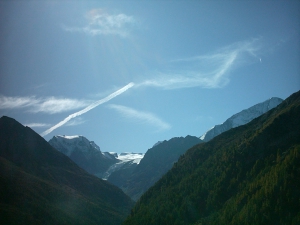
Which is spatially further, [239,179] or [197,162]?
[197,162]

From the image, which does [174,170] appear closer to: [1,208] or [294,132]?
[294,132]

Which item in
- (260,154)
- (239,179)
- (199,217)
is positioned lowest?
(199,217)

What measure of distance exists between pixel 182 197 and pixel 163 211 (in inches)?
474

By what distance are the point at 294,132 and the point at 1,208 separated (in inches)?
6149

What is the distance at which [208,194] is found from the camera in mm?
135250

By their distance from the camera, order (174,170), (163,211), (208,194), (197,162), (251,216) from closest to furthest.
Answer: (251,216)
(208,194)
(163,211)
(197,162)
(174,170)

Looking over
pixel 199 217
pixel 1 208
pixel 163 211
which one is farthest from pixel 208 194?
pixel 1 208

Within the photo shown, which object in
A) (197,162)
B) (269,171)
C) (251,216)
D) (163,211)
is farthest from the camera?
(197,162)

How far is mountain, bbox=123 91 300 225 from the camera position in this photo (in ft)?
314

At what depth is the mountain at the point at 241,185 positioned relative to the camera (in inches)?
3767

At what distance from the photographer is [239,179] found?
124 meters

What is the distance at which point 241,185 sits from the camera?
118 m

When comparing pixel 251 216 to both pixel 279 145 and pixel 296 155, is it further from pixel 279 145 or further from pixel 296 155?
pixel 279 145

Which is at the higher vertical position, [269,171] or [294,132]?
[294,132]
